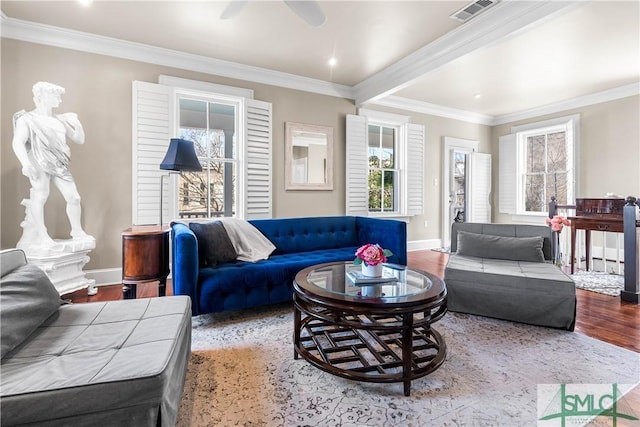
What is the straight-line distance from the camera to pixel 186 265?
2.33 m

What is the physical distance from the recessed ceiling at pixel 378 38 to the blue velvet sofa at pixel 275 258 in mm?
2030

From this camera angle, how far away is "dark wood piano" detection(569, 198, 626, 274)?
3703mm

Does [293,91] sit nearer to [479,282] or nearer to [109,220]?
[109,220]

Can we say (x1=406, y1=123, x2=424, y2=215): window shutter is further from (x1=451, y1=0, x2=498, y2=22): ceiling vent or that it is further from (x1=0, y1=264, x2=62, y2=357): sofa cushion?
(x1=0, y1=264, x2=62, y2=357): sofa cushion

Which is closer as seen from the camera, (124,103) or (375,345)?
(375,345)

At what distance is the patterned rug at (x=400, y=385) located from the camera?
4.63ft

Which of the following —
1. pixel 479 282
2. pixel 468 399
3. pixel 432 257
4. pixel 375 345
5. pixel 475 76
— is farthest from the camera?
pixel 432 257

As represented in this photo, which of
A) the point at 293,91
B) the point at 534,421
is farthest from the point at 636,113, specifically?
the point at 534,421

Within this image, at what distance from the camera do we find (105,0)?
9.02ft

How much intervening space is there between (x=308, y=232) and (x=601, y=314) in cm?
281

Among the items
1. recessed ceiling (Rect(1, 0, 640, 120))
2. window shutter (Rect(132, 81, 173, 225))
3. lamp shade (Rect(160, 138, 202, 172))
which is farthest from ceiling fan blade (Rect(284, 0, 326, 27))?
window shutter (Rect(132, 81, 173, 225))

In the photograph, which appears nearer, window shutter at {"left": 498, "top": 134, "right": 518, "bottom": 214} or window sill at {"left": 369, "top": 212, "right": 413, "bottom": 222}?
window sill at {"left": 369, "top": 212, "right": 413, "bottom": 222}

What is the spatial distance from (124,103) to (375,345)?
3710 mm
